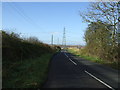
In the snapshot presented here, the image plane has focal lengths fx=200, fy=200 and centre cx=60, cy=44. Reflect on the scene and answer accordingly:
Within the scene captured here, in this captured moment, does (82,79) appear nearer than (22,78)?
No

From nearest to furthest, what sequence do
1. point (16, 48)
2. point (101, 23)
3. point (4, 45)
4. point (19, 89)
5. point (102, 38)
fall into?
1. point (19, 89)
2. point (4, 45)
3. point (16, 48)
4. point (101, 23)
5. point (102, 38)

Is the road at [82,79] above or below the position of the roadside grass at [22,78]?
below

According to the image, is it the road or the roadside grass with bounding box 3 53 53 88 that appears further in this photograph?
the road

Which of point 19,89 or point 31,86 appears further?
point 31,86

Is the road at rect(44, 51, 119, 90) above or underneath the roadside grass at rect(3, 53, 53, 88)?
underneath

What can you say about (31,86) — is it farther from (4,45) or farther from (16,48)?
(16,48)

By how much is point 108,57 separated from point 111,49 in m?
1.39

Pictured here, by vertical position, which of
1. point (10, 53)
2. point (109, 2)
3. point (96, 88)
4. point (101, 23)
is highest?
point (109, 2)

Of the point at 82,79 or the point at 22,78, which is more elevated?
the point at 22,78

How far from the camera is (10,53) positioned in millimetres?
18453

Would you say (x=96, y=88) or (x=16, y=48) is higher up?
(x=16, y=48)

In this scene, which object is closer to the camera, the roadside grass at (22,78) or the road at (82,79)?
the roadside grass at (22,78)

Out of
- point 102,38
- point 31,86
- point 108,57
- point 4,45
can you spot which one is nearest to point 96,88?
point 31,86

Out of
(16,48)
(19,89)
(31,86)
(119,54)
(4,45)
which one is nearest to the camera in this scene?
(19,89)
